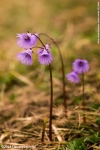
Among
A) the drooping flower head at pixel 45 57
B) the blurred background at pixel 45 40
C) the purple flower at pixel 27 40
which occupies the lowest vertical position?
the drooping flower head at pixel 45 57

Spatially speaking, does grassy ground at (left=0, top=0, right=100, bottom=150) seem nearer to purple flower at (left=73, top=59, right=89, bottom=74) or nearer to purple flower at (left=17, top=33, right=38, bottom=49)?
purple flower at (left=73, top=59, right=89, bottom=74)

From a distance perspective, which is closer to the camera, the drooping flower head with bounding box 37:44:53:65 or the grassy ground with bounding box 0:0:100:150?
the drooping flower head with bounding box 37:44:53:65

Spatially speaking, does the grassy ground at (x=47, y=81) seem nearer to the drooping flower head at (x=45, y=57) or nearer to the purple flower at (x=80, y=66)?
the purple flower at (x=80, y=66)

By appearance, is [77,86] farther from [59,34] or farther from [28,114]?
[59,34]

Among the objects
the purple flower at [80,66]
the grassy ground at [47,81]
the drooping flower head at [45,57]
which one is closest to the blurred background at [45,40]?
the grassy ground at [47,81]

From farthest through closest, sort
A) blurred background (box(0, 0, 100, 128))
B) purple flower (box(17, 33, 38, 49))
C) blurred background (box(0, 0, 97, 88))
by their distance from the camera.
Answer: blurred background (box(0, 0, 97, 88)), blurred background (box(0, 0, 100, 128)), purple flower (box(17, 33, 38, 49))

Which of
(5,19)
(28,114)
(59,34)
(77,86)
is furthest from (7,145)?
(5,19)

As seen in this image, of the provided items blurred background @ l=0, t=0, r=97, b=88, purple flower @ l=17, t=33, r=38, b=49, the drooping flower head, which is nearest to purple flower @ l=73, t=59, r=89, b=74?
the drooping flower head

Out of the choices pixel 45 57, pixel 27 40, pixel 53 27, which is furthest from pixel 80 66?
pixel 53 27
